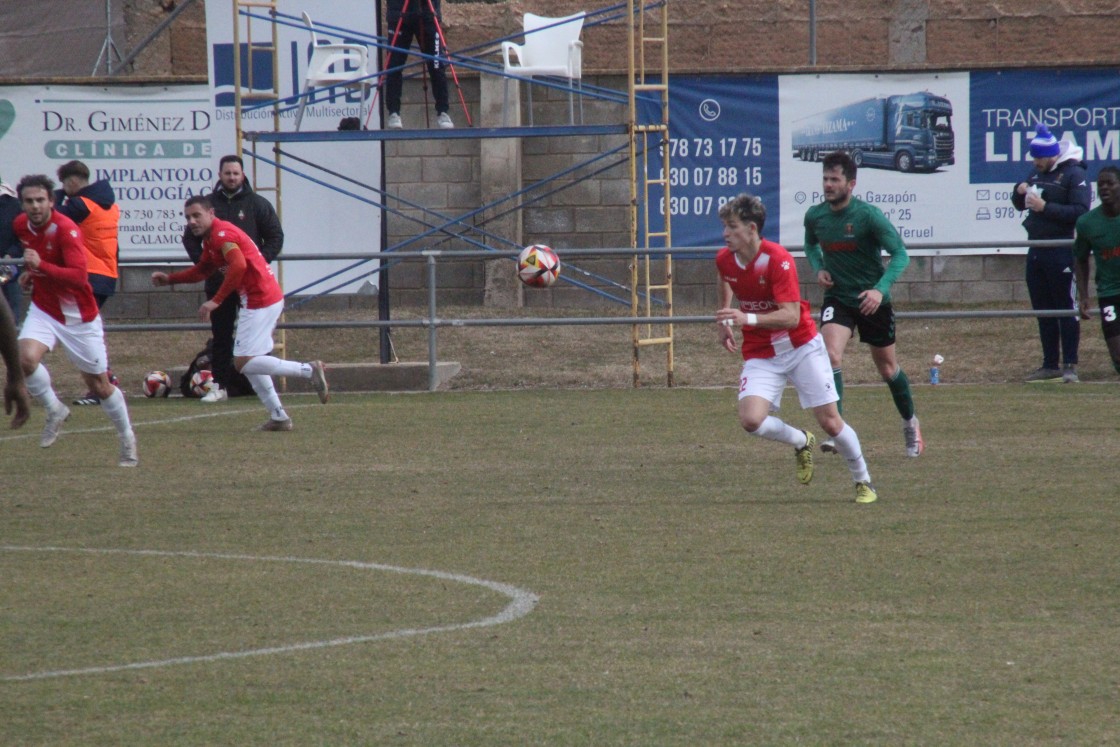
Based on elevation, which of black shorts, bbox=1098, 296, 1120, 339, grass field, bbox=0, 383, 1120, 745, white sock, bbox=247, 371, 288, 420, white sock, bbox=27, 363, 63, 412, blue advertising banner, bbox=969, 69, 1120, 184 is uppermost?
blue advertising banner, bbox=969, 69, 1120, 184

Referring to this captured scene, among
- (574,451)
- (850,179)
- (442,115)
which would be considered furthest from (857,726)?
(442,115)

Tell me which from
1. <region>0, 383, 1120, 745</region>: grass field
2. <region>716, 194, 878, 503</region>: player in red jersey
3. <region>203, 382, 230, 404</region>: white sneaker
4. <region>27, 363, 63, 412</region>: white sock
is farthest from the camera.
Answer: <region>203, 382, 230, 404</region>: white sneaker

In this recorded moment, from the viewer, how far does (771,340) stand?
9039mm

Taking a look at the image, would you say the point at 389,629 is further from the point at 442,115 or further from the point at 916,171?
the point at 916,171

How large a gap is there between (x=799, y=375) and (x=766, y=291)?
52 centimetres

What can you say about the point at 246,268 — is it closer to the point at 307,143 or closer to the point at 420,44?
the point at 420,44

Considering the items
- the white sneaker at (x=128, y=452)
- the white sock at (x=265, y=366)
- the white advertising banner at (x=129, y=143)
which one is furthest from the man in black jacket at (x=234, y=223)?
the white advertising banner at (x=129, y=143)

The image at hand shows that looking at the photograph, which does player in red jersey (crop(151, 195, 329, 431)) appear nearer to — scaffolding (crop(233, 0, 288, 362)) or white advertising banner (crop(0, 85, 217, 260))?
scaffolding (crop(233, 0, 288, 362))

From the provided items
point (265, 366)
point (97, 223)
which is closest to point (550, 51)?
point (97, 223)

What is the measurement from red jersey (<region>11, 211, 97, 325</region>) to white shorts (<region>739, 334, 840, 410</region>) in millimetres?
4731

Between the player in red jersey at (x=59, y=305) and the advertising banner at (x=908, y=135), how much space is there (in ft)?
32.6

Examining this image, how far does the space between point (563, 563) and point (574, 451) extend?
13.8 ft

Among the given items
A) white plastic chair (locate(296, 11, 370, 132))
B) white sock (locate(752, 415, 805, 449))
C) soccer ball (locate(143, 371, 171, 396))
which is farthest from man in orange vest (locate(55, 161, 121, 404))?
white sock (locate(752, 415, 805, 449))

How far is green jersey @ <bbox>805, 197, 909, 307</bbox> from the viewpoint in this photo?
10375 mm
